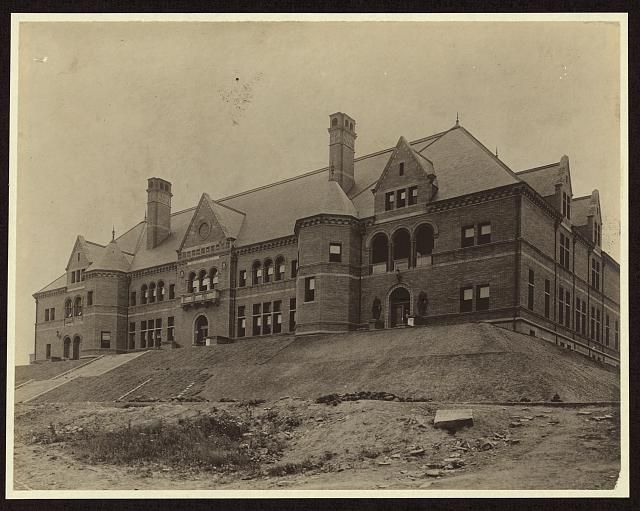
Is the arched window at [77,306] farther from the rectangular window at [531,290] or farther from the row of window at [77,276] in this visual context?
the rectangular window at [531,290]

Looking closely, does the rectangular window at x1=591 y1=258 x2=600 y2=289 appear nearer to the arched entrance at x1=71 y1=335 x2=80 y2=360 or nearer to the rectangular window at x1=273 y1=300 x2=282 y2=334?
the rectangular window at x1=273 y1=300 x2=282 y2=334

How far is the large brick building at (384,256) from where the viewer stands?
34.6m

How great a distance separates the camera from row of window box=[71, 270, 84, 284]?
170ft

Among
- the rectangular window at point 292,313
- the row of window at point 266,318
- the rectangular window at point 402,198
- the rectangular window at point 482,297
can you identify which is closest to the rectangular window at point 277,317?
the row of window at point 266,318

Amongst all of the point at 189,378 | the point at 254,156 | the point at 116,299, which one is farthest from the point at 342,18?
the point at 116,299

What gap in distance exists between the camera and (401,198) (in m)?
38.2

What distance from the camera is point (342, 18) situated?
2289 centimetres

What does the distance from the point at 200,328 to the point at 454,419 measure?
90.5 feet

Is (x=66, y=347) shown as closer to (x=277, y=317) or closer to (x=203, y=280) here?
(x=203, y=280)

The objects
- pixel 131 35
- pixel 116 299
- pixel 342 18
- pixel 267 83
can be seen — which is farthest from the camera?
pixel 116 299

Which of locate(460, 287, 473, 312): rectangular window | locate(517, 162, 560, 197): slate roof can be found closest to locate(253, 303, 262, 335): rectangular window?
locate(460, 287, 473, 312): rectangular window

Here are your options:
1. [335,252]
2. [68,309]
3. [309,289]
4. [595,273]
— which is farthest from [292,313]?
[68,309]

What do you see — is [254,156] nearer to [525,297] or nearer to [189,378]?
[189,378]

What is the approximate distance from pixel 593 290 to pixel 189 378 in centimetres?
2044
